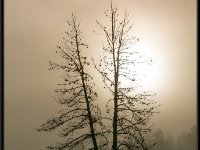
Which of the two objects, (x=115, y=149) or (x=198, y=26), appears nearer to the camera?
(x=198, y=26)

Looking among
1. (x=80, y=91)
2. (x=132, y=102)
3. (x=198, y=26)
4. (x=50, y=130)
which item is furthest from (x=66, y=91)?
(x=198, y=26)

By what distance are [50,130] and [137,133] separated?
350 centimetres

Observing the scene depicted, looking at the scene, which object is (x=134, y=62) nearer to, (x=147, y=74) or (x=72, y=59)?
(x=147, y=74)

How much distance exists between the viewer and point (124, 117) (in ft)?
Answer: 50.6

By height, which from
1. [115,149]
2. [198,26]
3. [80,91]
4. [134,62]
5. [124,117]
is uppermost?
[198,26]

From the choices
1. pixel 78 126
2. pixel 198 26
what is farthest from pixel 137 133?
pixel 198 26

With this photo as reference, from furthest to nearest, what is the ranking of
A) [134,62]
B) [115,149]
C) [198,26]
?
[134,62] < [115,149] < [198,26]

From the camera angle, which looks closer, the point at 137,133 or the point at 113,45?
the point at 137,133

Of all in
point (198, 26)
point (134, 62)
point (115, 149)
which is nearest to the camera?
point (198, 26)

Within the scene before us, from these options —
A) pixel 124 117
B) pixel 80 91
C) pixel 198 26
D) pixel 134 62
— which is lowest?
pixel 124 117

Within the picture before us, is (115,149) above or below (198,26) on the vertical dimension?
below

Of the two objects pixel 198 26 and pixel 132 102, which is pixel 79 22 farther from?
pixel 198 26

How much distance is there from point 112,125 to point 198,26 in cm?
531

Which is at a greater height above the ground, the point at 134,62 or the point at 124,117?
the point at 134,62
